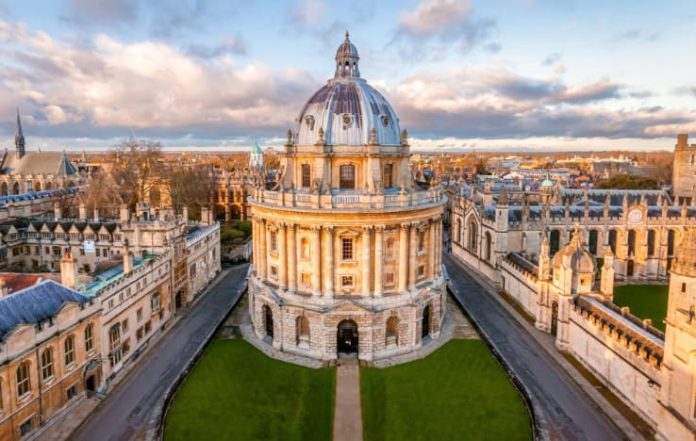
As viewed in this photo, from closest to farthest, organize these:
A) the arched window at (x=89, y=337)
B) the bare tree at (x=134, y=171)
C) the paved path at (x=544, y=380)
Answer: the paved path at (x=544, y=380) → the arched window at (x=89, y=337) → the bare tree at (x=134, y=171)

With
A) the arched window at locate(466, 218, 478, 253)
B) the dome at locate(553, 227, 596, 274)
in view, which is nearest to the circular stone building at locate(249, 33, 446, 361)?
the dome at locate(553, 227, 596, 274)

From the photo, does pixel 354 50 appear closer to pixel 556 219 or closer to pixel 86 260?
pixel 556 219

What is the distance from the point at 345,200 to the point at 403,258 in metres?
6.42

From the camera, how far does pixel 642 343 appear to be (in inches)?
1125

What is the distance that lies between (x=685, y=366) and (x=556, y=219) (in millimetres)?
34556

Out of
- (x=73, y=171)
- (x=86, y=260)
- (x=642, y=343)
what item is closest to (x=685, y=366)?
(x=642, y=343)

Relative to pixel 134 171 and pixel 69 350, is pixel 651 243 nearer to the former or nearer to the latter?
pixel 69 350

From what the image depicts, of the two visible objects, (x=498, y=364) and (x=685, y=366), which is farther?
(x=498, y=364)

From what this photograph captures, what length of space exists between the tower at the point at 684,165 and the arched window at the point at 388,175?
68.5m

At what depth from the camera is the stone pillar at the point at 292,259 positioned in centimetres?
3628

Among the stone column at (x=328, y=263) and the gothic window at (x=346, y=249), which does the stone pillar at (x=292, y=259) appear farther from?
the gothic window at (x=346, y=249)

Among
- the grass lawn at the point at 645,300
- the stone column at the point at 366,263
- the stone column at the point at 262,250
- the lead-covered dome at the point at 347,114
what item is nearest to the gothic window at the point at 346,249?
the stone column at the point at 366,263

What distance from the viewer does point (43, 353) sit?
26.9m

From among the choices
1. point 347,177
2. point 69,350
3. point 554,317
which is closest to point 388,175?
point 347,177
